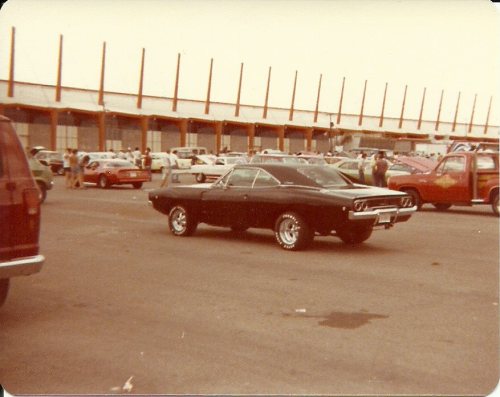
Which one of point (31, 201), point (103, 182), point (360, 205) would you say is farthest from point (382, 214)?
point (103, 182)

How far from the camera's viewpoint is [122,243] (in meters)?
12.2

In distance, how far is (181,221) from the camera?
13.2 metres

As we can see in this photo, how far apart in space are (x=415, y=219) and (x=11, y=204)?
1227cm

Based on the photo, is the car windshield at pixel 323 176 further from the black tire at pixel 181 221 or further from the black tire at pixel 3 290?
the black tire at pixel 3 290

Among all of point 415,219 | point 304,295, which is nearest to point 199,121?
point 415,219

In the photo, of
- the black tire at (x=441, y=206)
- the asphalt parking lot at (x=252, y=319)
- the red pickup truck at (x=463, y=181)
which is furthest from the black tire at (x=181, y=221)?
the black tire at (x=441, y=206)

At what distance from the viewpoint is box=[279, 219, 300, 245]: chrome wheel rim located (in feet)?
37.2

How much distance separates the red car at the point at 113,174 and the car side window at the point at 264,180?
710 inches

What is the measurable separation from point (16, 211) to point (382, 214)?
6.15 meters

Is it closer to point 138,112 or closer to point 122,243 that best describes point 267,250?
point 122,243

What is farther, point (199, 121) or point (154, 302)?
point (199, 121)

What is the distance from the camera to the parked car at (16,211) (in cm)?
654

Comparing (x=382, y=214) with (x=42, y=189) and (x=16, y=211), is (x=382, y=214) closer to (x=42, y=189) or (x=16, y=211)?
(x=16, y=211)

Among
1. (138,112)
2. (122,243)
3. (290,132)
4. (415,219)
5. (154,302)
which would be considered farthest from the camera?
(290,132)
